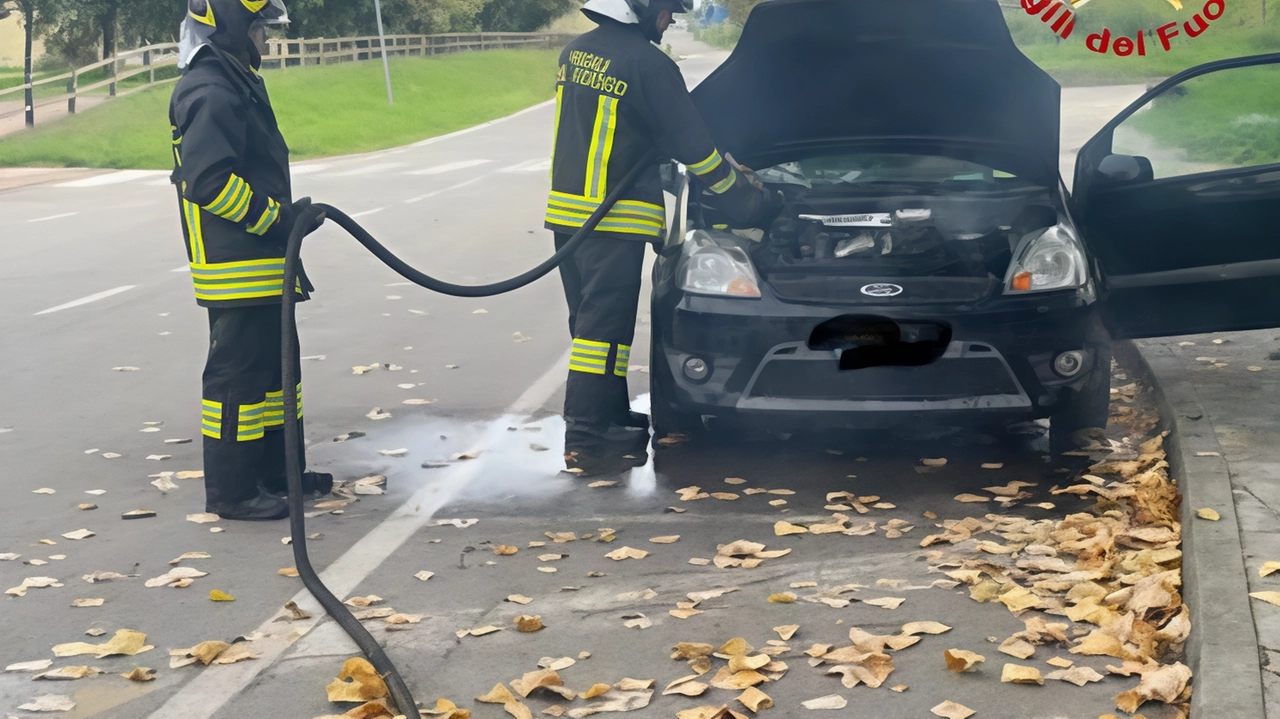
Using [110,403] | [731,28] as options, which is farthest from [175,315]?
[731,28]

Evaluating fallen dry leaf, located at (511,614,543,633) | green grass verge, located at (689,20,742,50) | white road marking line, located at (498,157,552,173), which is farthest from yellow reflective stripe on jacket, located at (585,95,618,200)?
green grass verge, located at (689,20,742,50)

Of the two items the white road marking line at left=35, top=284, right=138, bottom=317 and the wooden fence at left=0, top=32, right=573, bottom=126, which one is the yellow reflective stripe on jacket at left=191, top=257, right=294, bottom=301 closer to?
the white road marking line at left=35, top=284, right=138, bottom=317

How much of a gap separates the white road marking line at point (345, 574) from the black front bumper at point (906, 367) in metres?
1.20

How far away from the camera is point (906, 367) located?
5.80 meters

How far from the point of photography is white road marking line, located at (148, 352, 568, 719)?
3980 mm

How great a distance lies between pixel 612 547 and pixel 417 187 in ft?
54.7

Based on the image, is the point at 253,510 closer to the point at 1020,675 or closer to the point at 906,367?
the point at 906,367

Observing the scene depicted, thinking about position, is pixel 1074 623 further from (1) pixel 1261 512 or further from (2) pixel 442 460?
(2) pixel 442 460

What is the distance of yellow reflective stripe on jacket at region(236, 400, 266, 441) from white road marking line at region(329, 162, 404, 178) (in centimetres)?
1835

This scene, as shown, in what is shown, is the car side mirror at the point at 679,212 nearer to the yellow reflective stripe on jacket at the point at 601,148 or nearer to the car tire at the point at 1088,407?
the yellow reflective stripe on jacket at the point at 601,148

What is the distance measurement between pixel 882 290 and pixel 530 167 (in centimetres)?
1952

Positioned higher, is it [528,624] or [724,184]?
[724,184]

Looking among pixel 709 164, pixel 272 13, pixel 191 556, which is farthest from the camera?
pixel 709 164

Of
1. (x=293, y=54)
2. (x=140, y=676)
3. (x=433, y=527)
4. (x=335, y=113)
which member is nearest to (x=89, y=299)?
(x=433, y=527)
